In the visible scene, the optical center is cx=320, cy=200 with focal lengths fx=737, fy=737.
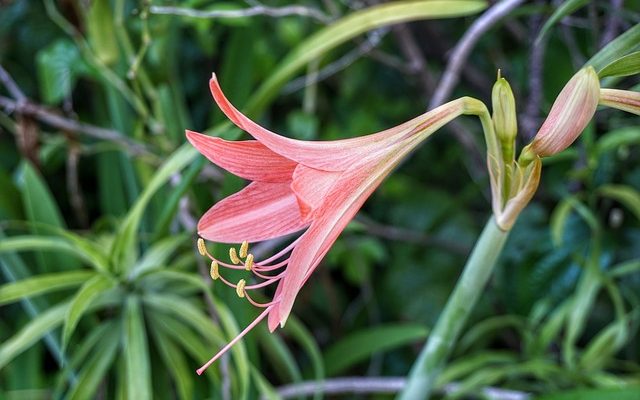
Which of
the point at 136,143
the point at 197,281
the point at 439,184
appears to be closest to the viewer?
the point at 197,281

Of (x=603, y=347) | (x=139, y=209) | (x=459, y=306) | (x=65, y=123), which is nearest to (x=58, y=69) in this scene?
(x=65, y=123)

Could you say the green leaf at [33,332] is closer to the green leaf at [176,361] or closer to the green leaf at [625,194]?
the green leaf at [176,361]

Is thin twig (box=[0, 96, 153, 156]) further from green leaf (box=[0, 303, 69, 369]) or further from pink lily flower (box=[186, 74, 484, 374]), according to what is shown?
pink lily flower (box=[186, 74, 484, 374])

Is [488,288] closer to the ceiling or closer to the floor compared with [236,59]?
closer to the floor

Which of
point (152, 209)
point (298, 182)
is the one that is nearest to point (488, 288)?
point (152, 209)

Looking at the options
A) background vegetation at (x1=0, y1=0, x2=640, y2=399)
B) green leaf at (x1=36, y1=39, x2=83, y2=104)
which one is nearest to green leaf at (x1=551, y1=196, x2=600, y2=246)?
background vegetation at (x1=0, y1=0, x2=640, y2=399)

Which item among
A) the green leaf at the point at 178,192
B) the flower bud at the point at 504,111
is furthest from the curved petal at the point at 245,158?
the green leaf at the point at 178,192

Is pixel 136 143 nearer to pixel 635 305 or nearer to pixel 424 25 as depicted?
pixel 424 25
